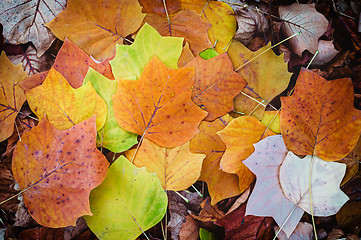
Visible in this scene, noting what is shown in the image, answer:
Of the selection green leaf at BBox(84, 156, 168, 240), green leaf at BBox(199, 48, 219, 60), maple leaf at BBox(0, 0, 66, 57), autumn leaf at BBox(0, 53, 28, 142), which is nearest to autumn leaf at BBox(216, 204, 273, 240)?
green leaf at BBox(84, 156, 168, 240)

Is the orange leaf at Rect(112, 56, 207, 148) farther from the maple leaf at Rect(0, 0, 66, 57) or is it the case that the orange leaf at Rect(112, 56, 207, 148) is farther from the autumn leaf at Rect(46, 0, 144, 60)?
the maple leaf at Rect(0, 0, 66, 57)

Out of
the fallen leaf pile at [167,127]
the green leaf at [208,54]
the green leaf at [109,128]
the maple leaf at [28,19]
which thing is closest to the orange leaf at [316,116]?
the fallen leaf pile at [167,127]

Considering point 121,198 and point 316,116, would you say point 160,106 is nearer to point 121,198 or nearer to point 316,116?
point 121,198

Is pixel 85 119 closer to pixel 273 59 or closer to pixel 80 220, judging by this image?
pixel 80 220

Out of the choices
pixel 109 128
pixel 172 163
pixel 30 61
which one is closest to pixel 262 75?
pixel 172 163

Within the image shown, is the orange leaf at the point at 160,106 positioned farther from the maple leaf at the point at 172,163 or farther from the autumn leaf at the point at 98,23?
the autumn leaf at the point at 98,23

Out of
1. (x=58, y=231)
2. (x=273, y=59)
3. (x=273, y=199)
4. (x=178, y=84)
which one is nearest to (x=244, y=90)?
(x=273, y=59)

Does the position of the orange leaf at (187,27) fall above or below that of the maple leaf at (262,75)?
above
